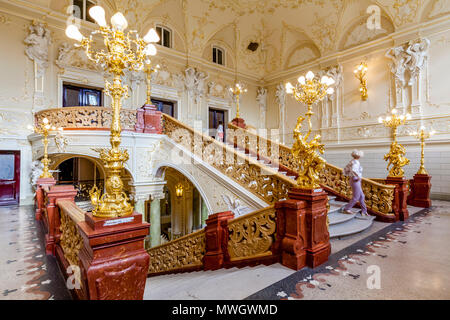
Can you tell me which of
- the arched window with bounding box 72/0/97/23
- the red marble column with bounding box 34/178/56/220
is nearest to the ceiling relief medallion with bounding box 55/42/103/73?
the arched window with bounding box 72/0/97/23

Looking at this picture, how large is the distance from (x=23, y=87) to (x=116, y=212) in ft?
31.6

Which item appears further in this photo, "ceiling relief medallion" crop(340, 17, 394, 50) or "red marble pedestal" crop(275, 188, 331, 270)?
"ceiling relief medallion" crop(340, 17, 394, 50)

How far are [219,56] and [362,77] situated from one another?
8.30m

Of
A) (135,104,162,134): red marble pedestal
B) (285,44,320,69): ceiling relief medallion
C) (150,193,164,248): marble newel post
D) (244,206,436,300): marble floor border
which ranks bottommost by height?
Answer: (150,193,164,248): marble newel post

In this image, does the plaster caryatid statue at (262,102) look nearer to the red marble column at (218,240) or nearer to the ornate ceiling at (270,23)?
the ornate ceiling at (270,23)

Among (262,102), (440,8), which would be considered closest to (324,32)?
(440,8)

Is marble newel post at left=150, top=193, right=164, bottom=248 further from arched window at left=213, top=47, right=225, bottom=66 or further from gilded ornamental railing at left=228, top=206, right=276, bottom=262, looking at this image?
arched window at left=213, top=47, right=225, bottom=66

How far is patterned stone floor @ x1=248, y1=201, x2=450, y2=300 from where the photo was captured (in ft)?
7.53

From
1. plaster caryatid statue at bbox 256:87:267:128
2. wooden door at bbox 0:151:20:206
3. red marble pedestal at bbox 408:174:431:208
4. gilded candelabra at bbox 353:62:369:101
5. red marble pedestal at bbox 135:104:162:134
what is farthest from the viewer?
plaster caryatid statue at bbox 256:87:267:128

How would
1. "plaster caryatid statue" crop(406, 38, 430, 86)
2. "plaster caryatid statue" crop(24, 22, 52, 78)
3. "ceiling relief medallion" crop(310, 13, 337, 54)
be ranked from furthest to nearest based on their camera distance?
"ceiling relief medallion" crop(310, 13, 337, 54), "plaster caryatid statue" crop(406, 38, 430, 86), "plaster caryatid statue" crop(24, 22, 52, 78)

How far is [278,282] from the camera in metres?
2.52

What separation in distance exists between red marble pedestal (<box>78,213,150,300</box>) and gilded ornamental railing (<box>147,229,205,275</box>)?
80.9 inches

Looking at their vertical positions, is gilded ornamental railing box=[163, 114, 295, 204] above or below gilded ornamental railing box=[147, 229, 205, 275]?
above

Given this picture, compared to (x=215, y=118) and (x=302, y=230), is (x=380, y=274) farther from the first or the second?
(x=215, y=118)
